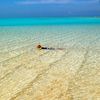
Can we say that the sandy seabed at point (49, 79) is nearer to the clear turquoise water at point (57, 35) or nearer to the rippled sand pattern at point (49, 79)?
the rippled sand pattern at point (49, 79)

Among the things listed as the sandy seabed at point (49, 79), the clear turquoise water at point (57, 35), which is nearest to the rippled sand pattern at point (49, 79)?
the sandy seabed at point (49, 79)

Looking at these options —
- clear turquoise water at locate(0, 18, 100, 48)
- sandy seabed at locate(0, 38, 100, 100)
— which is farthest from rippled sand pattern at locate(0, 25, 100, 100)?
clear turquoise water at locate(0, 18, 100, 48)

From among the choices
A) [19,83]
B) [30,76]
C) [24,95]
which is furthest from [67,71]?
[24,95]

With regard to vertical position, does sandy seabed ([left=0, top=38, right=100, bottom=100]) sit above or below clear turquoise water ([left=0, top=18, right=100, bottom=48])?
above

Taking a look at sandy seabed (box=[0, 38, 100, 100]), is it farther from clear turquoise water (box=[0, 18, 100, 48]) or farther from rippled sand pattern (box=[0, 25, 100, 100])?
clear turquoise water (box=[0, 18, 100, 48])

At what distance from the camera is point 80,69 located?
571cm

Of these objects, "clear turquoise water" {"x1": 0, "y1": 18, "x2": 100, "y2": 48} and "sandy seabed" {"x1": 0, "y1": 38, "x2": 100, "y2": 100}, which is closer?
"sandy seabed" {"x1": 0, "y1": 38, "x2": 100, "y2": 100}

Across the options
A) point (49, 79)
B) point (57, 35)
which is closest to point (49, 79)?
point (49, 79)

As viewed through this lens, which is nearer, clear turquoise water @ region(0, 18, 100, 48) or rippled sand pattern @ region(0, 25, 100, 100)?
rippled sand pattern @ region(0, 25, 100, 100)

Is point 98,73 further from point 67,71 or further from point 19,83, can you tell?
point 19,83

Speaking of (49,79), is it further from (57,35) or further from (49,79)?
(57,35)

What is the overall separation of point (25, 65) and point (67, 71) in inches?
47.1

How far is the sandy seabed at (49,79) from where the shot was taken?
3.98 m

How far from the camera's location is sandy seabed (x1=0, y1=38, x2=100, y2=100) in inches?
157
